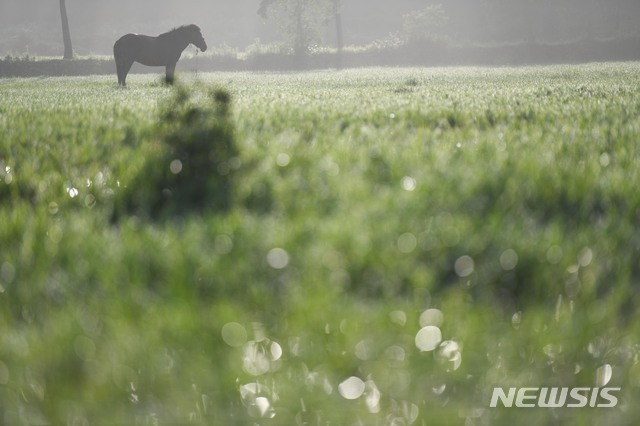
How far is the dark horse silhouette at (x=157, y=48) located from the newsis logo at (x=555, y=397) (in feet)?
49.8

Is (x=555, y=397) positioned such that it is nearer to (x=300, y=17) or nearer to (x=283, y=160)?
(x=283, y=160)

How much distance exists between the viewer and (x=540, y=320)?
127 cm

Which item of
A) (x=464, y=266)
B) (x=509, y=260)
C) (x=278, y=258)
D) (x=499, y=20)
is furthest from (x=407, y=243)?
(x=499, y=20)

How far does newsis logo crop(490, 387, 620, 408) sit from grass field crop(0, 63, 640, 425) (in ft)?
0.07

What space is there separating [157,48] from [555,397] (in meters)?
15.9

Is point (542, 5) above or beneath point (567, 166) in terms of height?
above

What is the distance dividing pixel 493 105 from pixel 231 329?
5.26m

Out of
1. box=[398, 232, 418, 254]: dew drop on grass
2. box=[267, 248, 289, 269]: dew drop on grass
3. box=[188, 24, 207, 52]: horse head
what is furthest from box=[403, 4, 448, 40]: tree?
box=[267, 248, 289, 269]: dew drop on grass

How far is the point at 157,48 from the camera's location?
15484 millimetres

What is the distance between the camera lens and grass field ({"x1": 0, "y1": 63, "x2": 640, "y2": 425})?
3.48ft

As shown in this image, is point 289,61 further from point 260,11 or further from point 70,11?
point 70,11

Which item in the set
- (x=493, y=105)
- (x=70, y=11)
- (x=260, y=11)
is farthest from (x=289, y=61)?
(x=70, y=11)

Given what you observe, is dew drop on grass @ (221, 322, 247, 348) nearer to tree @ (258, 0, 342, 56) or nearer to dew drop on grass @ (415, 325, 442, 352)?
dew drop on grass @ (415, 325, 442, 352)

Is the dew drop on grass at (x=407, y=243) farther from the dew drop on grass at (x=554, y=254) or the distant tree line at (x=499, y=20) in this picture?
the distant tree line at (x=499, y=20)
